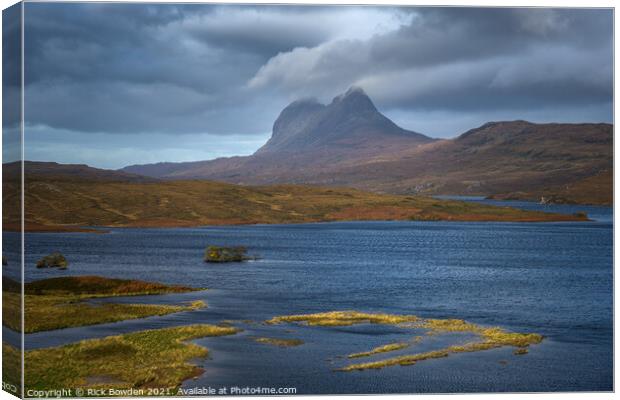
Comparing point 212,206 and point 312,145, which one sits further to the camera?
point 212,206

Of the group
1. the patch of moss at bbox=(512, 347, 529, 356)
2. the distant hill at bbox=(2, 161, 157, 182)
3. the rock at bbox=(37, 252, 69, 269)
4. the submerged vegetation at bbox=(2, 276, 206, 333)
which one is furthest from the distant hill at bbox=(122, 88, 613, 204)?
the patch of moss at bbox=(512, 347, 529, 356)

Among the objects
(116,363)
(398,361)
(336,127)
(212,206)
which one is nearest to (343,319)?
(398,361)

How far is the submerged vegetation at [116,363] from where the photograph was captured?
103 ft

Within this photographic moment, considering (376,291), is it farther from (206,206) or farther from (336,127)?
(206,206)

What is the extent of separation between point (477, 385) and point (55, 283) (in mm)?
23513

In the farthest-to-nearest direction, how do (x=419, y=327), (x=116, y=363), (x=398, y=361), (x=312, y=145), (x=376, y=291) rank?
(x=312, y=145)
(x=376, y=291)
(x=419, y=327)
(x=398, y=361)
(x=116, y=363)

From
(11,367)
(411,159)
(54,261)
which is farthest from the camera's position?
(411,159)

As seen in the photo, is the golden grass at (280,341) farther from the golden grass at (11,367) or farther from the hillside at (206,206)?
the hillside at (206,206)

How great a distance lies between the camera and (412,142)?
189 feet

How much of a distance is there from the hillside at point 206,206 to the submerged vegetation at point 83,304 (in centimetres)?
327

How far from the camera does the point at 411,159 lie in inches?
2372

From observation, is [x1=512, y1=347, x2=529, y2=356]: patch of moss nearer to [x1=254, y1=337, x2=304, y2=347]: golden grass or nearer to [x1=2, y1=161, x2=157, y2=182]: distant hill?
[x1=254, y1=337, x2=304, y2=347]: golden grass

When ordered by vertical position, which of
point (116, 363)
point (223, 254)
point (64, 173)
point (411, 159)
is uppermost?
point (411, 159)

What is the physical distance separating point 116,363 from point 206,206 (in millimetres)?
29321
